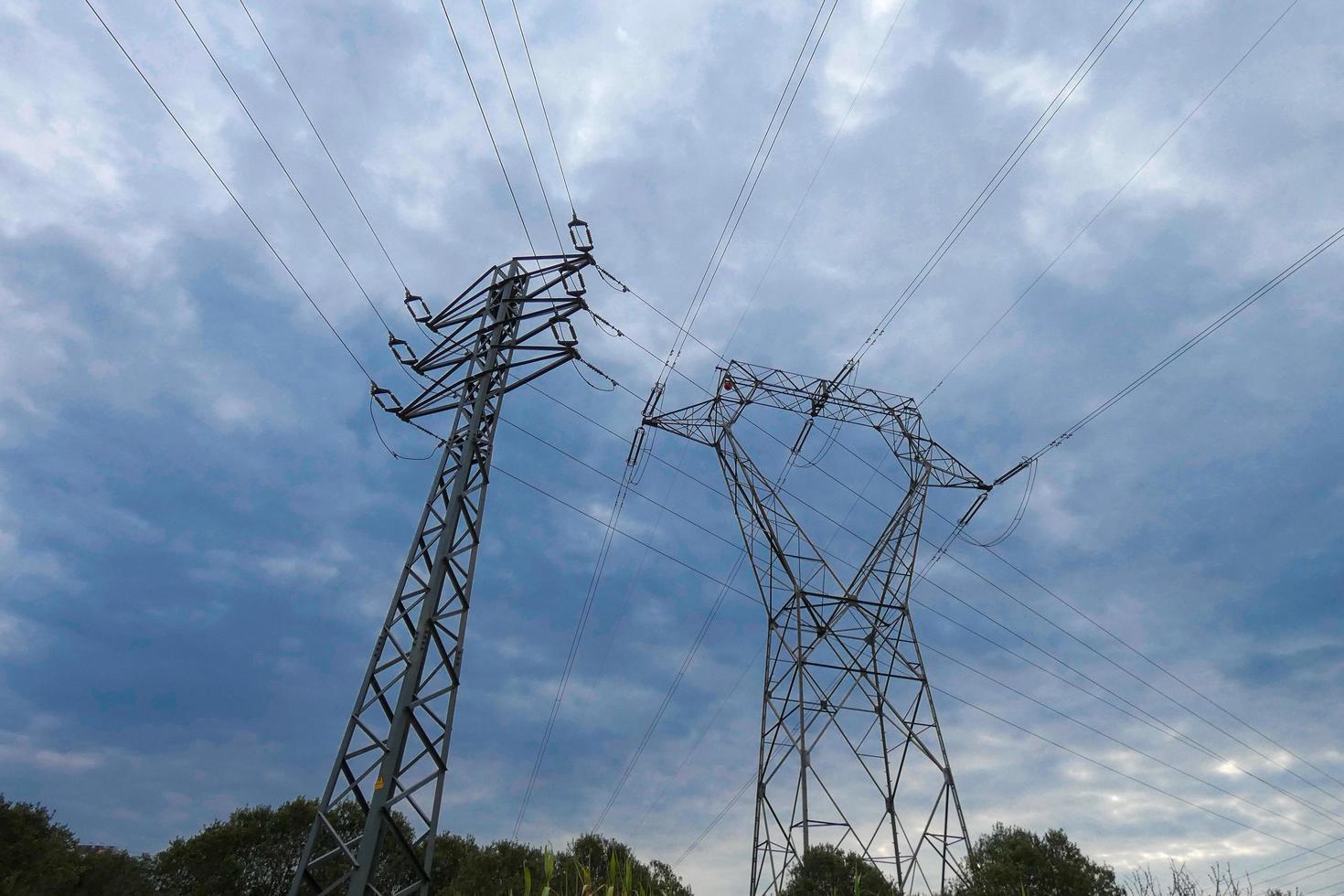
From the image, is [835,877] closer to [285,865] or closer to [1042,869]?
[1042,869]

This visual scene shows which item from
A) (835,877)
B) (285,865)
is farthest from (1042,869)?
(285,865)

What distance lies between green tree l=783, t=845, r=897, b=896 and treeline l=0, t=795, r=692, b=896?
291 inches

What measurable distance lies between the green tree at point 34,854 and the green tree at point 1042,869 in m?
39.1

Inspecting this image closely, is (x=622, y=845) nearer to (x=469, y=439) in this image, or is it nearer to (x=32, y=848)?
(x=32, y=848)

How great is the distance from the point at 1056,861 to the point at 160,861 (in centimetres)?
4381

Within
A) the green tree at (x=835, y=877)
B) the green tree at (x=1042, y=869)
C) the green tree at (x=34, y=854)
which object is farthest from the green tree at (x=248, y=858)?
the green tree at (x=1042, y=869)

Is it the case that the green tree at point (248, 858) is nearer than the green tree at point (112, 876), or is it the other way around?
the green tree at point (112, 876)

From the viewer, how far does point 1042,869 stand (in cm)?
2970

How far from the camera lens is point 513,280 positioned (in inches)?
729

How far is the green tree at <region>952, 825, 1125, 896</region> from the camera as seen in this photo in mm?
28875

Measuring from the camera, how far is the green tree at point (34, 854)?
35.7 meters

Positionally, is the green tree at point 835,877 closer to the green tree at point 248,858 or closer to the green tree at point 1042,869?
the green tree at point 1042,869

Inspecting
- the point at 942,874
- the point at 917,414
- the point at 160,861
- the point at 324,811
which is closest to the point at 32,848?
the point at 160,861

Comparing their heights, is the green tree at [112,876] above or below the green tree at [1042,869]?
below
